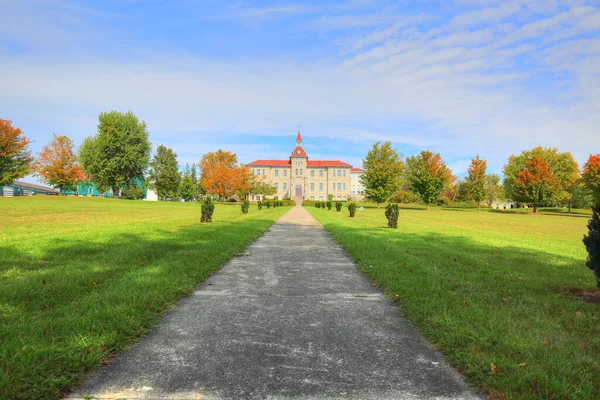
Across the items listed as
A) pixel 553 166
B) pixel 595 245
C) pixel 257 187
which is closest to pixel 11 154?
pixel 257 187

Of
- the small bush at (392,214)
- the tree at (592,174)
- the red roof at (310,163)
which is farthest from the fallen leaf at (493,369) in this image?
the red roof at (310,163)

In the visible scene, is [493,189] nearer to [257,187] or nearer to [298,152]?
[298,152]

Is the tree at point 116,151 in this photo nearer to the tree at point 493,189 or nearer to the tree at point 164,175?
the tree at point 164,175

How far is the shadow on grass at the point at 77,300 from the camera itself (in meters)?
2.51

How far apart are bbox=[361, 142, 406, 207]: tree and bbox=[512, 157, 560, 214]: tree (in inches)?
724

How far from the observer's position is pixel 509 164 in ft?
215

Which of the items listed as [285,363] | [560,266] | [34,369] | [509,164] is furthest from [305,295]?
[509,164]

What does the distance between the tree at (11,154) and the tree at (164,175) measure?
22768 millimetres

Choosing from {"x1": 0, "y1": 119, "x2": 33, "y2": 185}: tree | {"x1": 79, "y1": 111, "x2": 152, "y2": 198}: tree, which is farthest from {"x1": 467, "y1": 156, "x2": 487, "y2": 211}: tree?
{"x1": 0, "y1": 119, "x2": 33, "y2": 185}: tree

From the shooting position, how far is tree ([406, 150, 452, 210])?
170 ft

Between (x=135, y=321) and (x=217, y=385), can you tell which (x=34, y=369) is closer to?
(x=135, y=321)

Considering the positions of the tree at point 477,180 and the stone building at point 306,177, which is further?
the stone building at point 306,177

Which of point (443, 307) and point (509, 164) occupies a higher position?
point (509, 164)

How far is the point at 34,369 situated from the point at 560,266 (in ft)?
31.6
